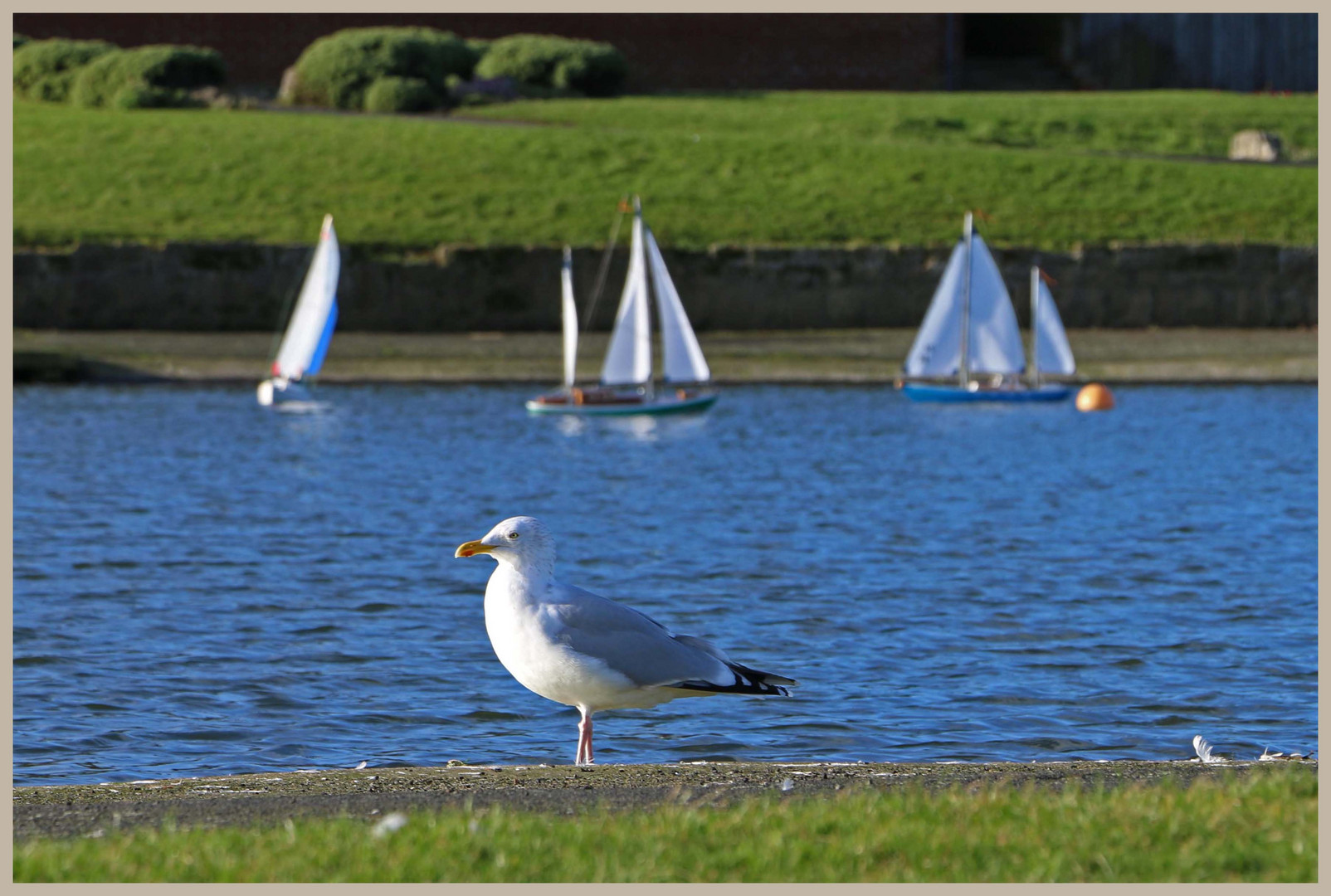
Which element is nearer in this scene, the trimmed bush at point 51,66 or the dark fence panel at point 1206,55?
the trimmed bush at point 51,66

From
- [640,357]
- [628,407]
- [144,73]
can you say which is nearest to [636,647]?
[628,407]

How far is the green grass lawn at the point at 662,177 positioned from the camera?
1813 inches

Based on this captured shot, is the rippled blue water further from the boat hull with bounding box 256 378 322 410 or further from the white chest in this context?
the white chest

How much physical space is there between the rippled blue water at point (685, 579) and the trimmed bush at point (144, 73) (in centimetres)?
2653

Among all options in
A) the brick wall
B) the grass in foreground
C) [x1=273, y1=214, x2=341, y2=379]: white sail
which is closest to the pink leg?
the grass in foreground

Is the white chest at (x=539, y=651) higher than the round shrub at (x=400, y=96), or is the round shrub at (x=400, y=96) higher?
the round shrub at (x=400, y=96)

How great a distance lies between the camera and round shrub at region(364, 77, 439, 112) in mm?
58031

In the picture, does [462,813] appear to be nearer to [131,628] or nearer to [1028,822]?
[1028,822]

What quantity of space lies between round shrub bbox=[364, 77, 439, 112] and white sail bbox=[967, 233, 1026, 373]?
984 inches

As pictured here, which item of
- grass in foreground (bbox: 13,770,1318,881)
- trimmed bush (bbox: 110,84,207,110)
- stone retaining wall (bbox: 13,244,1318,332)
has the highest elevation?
trimmed bush (bbox: 110,84,207,110)

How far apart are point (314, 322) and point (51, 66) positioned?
93.4 ft

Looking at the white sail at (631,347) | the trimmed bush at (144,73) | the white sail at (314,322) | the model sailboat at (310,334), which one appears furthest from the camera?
the trimmed bush at (144,73)

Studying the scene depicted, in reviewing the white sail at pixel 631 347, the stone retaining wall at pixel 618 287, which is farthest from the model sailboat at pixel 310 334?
the white sail at pixel 631 347

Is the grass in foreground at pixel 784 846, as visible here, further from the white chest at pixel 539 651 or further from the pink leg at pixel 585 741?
the pink leg at pixel 585 741
